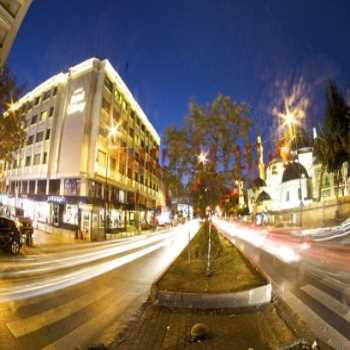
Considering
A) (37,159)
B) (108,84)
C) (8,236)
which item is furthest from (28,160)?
(8,236)

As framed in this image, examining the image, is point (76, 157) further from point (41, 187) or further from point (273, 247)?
point (273, 247)

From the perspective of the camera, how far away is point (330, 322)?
5.47m

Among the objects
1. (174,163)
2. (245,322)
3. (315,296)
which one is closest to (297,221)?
(174,163)

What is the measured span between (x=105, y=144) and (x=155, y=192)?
3101 centimetres

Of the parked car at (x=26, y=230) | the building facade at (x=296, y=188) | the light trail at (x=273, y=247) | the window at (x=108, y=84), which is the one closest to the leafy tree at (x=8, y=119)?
the parked car at (x=26, y=230)

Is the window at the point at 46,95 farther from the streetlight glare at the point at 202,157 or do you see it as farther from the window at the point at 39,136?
→ the streetlight glare at the point at 202,157

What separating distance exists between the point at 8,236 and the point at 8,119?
11720 mm

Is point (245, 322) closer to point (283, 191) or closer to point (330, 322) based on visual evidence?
point (330, 322)

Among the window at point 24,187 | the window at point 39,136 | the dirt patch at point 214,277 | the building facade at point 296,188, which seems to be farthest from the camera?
the building facade at point 296,188

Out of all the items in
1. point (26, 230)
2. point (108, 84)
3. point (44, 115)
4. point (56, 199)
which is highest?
point (108, 84)

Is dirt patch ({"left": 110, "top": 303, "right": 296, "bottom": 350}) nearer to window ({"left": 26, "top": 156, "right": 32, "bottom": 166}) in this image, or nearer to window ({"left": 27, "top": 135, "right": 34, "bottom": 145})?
window ({"left": 26, "top": 156, "right": 32, "bottom": 166})

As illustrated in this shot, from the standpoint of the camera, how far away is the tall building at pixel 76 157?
110 feet

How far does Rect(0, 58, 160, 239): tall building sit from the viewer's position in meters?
33.7

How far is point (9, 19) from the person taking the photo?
150 inches
